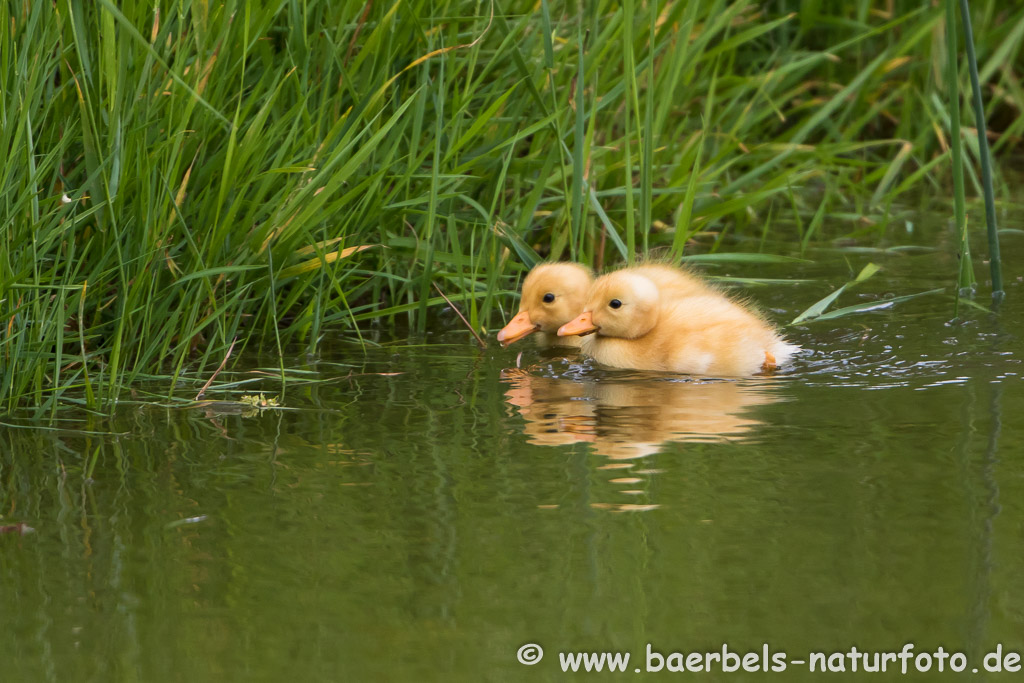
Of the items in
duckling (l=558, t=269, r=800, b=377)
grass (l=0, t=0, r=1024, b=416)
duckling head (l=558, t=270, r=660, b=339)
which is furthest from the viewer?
duckling head (l=558, t=270, r=660, b=339)

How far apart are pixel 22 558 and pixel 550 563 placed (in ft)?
3.11

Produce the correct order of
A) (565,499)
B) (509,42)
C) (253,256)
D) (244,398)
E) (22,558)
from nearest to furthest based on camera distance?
(22,558) → (565,499) → (244,398) → (253,256) → (509,42)

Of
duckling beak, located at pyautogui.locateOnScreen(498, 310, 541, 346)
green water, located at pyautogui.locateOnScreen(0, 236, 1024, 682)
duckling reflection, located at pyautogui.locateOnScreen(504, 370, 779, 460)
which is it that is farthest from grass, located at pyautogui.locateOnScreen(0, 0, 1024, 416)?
duckling reflection, located at pyautogui.locateOnScreen(504, 370, 779, 460)

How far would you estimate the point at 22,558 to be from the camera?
2438 millimetres

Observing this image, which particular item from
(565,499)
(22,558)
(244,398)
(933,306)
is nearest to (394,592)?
(565,499)

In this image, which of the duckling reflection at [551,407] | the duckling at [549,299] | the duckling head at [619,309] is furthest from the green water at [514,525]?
the duckling at [549,299]

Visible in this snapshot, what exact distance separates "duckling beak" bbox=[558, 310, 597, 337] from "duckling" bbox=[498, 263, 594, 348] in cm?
9

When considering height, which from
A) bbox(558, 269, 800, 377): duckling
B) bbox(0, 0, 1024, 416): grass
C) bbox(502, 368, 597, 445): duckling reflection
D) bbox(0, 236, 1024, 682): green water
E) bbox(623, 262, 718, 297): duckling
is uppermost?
bbox(0, 0, 1024, 416): grass

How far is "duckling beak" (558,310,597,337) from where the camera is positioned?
4.04 m

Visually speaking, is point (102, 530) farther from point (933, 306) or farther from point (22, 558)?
point (933, 306)

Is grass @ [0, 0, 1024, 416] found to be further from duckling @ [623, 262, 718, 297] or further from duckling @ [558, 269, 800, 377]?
duckling @ [558, 269, 800, 377]

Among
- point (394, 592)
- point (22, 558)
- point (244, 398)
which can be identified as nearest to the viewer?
point (394, 592)

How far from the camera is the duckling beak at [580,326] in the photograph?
404 centimetres

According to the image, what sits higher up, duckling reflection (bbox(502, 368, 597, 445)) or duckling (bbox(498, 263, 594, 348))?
duckling (bbox(498, 263, 594, 348))
